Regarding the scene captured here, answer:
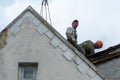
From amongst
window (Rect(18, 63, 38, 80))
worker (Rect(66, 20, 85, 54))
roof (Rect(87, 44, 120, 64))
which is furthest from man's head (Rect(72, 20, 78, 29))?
window (Rect(18, 63, 38, 80))

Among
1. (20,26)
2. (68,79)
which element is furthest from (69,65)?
(20,26)

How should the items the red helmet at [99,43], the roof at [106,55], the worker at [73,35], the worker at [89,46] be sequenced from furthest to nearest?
1. the red helmet at [99,43]
2. the worker at [89,46]
3. the roof at [106,55]
4. the worker at [73,35]

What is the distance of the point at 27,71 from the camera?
1750cm

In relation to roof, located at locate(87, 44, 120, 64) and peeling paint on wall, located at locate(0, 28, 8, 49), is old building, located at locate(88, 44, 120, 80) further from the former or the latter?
peeling paint on wall, located at locate(0, 28, 8, 49)

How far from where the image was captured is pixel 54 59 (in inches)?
680

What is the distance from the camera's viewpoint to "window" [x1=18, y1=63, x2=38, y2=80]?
17.3 metres

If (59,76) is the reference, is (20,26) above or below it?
above

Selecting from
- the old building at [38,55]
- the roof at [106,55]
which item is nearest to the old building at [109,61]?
the roof at [106,55]

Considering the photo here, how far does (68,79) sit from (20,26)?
1789mm

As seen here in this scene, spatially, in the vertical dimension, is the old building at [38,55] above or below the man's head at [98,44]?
below

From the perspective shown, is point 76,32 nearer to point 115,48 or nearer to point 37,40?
point 115,48


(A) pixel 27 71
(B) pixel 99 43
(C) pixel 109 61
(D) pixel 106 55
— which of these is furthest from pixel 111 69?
(A) pixel 27 71

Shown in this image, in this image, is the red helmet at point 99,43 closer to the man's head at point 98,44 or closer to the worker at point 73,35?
the man's head at point 98,44

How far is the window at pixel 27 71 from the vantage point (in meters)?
17.3
